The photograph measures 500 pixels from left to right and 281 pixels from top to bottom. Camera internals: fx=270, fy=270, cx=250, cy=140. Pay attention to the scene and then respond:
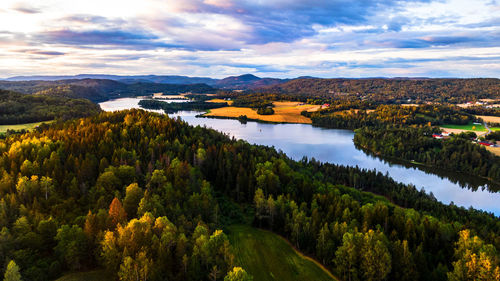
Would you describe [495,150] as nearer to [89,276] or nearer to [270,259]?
[270,259]

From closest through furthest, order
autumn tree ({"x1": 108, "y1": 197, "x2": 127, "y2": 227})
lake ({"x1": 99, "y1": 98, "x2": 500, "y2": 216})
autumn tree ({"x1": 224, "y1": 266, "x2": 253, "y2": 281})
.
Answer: autumn tree ({"x1": 224, "y1": 266, "x2": 253, "y2": 281})
autumn tree ({"x1": 108, "y1": 197, "x2": 127, "y2": 227})
lake ({"x1": 99, "y1": 98, "x2": 500, "y2": 216})

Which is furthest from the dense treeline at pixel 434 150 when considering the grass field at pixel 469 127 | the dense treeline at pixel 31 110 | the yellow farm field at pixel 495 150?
the dense treeline at pixel 31 110

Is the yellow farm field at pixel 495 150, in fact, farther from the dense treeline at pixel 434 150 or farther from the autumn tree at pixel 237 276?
the autumn tree at pixel 237 276

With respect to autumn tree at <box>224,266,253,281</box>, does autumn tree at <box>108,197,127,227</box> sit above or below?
above

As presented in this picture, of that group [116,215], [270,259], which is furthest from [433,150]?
[116,215]

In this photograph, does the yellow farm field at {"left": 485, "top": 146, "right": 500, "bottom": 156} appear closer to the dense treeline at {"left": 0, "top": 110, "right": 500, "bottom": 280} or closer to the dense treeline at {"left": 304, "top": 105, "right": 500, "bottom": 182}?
the dense treeline at {"left": 304, "top": 105, "right": 500, "bottom": 182}

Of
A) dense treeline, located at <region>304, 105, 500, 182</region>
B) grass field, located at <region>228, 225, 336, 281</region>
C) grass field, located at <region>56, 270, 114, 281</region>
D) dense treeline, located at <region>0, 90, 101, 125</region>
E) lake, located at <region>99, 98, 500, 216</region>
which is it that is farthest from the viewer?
dense treeline, located at <region>0, 90, 101, 125</region>

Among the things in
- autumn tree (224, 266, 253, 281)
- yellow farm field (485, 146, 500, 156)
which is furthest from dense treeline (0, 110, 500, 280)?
yellow farm field (485, 146, 500, 156)

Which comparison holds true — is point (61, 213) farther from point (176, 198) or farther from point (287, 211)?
point (287, 211)
